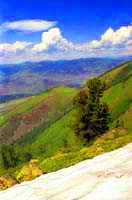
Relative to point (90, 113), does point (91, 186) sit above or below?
above

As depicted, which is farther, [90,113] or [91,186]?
[90,113]

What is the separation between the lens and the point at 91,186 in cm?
2195

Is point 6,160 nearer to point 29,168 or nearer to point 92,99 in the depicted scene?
point 92,99

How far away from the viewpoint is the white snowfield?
20312mm

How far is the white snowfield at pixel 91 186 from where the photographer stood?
66.6 feet

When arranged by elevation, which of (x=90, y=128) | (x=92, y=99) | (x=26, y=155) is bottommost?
(x=26, y=155)

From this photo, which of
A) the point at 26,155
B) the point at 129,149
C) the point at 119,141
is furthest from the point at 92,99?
the point at 26,155

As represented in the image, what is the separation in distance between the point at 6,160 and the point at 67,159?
123 m

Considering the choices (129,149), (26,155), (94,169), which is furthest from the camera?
(26,155)

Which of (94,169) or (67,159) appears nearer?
(94,169)

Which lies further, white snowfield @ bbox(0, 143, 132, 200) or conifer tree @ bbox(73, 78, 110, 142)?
conifer tree @ bbox(73, 78, 110, 142)

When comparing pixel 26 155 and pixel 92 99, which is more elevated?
pixel 92 99

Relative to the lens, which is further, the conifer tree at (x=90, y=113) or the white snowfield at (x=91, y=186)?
the conifer tree at (x=90, y=113)

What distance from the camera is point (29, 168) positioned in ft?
136
